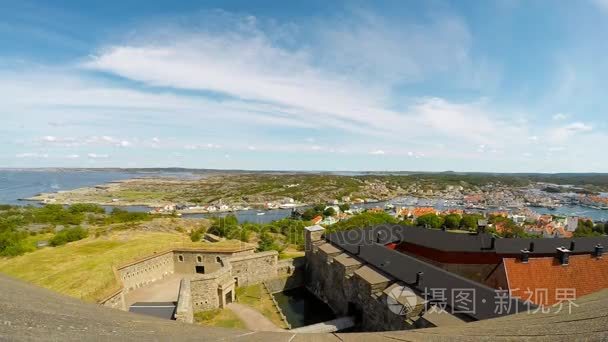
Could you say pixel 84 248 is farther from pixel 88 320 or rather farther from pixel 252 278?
pixel 88 320

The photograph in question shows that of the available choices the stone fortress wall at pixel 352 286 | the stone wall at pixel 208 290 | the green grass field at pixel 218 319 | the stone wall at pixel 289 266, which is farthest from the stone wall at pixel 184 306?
the stone fortress wall at pixel 352 286

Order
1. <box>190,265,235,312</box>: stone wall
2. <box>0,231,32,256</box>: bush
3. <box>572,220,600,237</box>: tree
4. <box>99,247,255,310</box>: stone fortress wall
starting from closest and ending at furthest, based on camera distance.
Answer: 1. <box>190,265,235,312</box>: stone wall
2. <box>99,247,255,310</box>: stone fortress wall
3. <box>0,231,32,256</box>: bush
4. <box>572,220,600,237</box>: tree

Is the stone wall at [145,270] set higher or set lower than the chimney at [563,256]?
lower

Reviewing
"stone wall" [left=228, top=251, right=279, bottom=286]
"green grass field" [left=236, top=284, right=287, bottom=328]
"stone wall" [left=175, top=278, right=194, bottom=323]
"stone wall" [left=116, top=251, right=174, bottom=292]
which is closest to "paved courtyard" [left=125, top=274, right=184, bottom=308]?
"stone wall" [left=116, top=251, right=174, bottom=292]

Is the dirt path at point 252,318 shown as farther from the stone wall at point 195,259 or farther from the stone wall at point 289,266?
the stone wall at point 289,266

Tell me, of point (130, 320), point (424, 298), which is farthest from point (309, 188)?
point (130, 320)

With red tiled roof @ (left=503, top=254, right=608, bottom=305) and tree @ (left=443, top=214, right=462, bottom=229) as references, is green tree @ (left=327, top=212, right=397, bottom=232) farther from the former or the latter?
red tiled roof @ (left=503, top=254, right=608, bottom=305)

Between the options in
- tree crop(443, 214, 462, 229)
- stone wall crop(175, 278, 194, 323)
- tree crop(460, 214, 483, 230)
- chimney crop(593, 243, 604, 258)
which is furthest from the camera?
tree crop(443, 214, 462, 229)
